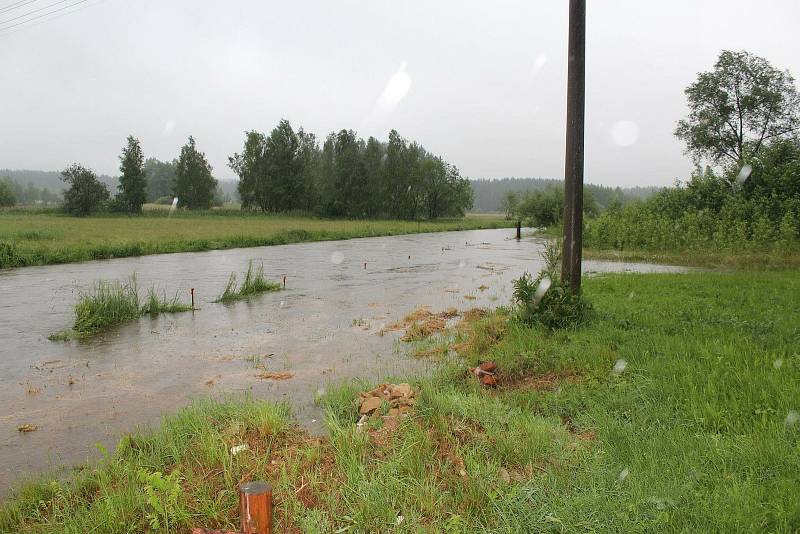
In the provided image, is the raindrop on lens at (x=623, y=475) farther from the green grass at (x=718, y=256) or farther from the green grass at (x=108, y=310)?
the green grass at (x=718, y=256)

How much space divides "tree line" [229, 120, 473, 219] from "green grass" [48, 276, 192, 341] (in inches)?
2518

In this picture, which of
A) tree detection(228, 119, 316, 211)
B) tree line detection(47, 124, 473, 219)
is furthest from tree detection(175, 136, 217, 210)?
tree detection(228, 119, 316, 211)

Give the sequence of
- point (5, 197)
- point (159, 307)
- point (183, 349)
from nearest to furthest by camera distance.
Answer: point (183, 349) → point (159, 307) → point (5, 197)

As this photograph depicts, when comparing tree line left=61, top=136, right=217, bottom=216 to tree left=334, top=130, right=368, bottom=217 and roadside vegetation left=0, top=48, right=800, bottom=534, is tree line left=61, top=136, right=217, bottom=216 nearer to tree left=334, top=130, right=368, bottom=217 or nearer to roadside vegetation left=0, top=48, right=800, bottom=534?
tree left=334, top=130, right=368, bottom=217

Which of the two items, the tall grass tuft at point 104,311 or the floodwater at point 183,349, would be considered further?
the tall grass tuft at point 104,311

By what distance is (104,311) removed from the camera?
1023 cm

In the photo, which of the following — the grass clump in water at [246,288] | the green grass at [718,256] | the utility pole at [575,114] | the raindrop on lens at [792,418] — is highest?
the utility pole at [575,114]

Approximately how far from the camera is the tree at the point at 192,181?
80062 millimetres

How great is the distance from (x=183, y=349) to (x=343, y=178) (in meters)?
68.1

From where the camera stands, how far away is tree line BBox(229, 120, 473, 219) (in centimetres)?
7531

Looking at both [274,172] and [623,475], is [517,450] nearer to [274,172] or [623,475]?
[623,475]

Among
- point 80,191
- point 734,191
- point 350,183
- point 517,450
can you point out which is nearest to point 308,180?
point 350,183

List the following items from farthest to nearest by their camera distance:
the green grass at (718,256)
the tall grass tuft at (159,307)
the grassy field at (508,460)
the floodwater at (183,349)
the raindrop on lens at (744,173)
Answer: the raindrop on lens at (744,173)
the green grass at (718,256)
the tall grass tuft at (159,307)
the floodwater at (183,349)
the grassy field at (508,460)

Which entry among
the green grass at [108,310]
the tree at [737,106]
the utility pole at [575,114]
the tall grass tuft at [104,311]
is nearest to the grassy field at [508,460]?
the utility pole at [575,114]
